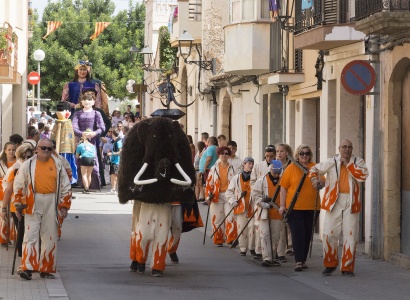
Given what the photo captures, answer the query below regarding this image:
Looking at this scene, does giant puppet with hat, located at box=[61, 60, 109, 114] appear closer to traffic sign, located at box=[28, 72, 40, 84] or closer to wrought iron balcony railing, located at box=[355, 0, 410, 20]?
traffic sign, located at box=[28, 72, 40, 84]

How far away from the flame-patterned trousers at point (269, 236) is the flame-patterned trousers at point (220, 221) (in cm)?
267

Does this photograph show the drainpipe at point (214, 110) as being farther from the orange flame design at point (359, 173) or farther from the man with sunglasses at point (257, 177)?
the orange flame design at point (359, 173)

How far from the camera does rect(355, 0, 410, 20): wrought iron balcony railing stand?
19203 millimetres

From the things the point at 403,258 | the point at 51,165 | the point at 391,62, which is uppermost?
the point at 391,62

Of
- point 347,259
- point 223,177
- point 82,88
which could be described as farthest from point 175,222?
point 82,88

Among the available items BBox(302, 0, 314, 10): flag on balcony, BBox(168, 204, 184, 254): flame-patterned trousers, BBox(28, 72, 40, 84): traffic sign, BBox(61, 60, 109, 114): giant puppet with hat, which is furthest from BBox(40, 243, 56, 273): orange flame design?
BBox(28, 72, 40, 84): traffic sign

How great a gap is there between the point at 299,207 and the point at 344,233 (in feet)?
3.00

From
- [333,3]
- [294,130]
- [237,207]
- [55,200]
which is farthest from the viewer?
[294,130]

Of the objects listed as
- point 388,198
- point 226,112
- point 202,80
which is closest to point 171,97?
point 202,80

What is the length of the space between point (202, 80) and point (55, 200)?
2766cm

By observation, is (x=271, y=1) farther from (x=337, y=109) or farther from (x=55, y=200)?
(x=55, y=200)

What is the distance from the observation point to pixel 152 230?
17.6 metres

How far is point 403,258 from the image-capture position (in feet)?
62.8

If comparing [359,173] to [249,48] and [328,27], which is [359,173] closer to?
[328,27]
